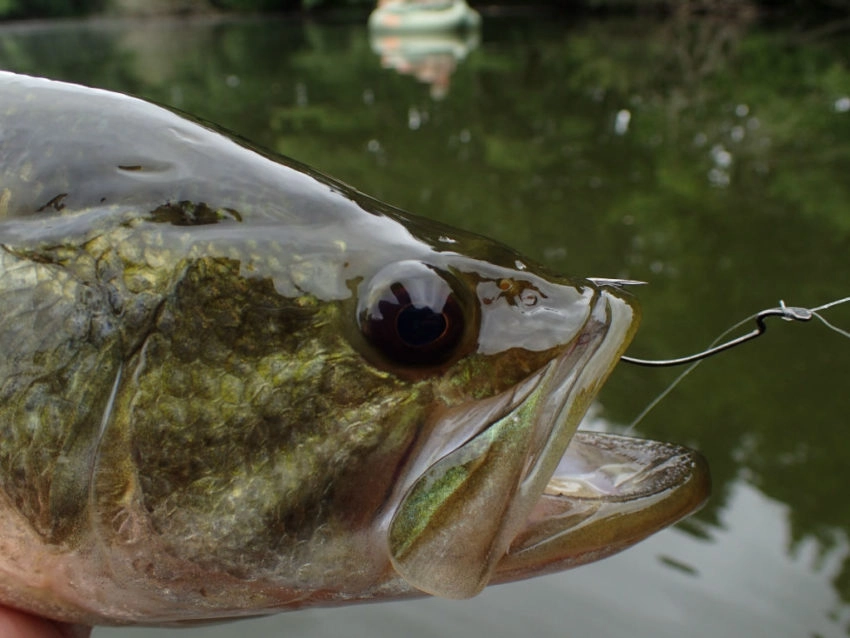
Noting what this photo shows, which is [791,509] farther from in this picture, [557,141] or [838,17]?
[838,17]

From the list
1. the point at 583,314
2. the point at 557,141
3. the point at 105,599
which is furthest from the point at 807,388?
the point at 557,141

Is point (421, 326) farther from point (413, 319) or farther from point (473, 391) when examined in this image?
point (473, 391)

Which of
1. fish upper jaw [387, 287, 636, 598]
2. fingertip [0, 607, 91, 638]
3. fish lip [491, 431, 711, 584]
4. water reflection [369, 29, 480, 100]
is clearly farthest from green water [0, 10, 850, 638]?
fish upper jaw [387, 287, 636, 598]

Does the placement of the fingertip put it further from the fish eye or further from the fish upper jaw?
the fish eye

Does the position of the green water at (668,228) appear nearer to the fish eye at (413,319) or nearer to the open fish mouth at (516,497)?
the open fish mouth at (516,497)

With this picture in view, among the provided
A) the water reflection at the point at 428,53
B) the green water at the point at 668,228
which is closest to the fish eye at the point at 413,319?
the green water at the point at 668,228
